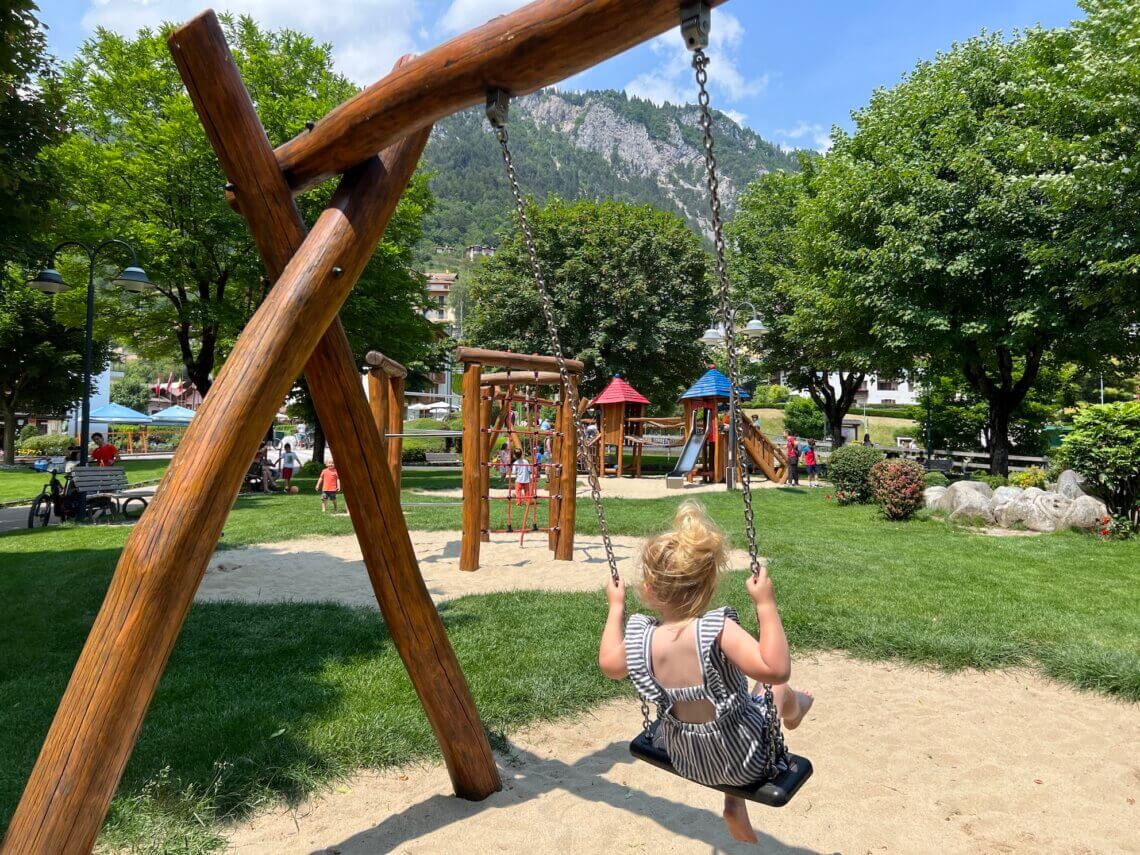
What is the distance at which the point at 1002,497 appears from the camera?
38.4 feet

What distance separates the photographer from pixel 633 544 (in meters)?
10.2

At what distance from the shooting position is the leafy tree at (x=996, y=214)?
41.5ft

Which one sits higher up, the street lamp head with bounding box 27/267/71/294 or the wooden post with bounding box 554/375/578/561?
the street lamp head with bounding box 27/267/71/294

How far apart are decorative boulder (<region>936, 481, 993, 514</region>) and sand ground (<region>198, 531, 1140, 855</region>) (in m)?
8.20

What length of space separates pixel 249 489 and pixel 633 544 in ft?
41.2

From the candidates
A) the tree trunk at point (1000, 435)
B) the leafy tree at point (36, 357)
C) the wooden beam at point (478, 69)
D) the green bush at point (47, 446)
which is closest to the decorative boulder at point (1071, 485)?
the tree trunk at point (1000, 435)

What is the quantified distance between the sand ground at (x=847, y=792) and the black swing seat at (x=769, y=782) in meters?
0.62

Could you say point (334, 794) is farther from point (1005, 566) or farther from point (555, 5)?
point (1005, 566)

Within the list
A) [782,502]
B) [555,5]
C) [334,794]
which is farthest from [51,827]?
[782,502]

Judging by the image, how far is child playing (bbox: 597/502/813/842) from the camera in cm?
220

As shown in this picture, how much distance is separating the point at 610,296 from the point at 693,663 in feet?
85.0

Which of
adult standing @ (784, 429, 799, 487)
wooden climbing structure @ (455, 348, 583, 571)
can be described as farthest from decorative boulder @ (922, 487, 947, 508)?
wooden climbing structure @ (455, 348, 583, 571)

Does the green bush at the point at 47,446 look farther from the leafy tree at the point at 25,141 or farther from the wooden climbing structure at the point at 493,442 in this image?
the wooden climbing structure at the point at 493,442

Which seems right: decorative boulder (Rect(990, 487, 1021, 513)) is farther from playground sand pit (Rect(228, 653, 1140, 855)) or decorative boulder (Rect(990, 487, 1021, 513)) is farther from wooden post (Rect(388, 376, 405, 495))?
wooden post (Rect(388, 376, 405, 495))
